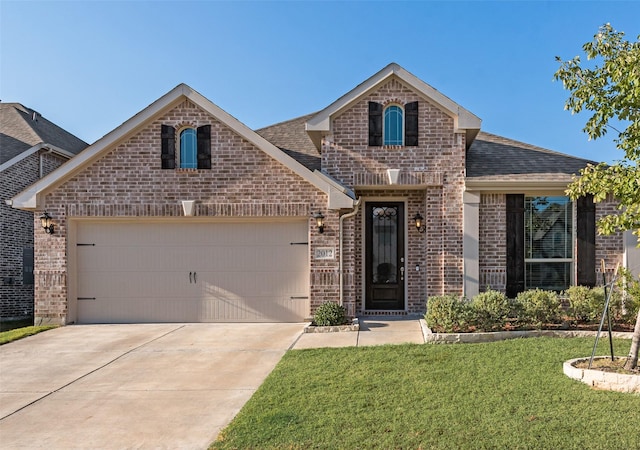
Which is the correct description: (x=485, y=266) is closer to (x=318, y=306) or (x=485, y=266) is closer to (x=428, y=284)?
(x=428, y=284)

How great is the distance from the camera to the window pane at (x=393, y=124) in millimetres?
10875

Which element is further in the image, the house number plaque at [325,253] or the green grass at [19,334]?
the house number plaque at [325,253]

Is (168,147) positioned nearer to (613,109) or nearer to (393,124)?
(393,124)

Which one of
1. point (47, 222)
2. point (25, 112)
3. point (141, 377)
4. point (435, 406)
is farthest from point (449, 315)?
point (25, 112)

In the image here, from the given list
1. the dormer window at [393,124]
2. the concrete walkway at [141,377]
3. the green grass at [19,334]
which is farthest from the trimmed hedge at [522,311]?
the green grass at [19,334]

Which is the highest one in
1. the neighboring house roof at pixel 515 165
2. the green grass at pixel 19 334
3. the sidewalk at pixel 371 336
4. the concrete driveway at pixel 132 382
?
the neighboring house roof at pixel 515 165

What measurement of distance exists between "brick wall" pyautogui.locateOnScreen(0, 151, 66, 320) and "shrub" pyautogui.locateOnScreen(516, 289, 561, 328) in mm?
13378

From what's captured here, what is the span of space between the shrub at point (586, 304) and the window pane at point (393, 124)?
4945 millimetres

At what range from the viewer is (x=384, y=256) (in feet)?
37.4

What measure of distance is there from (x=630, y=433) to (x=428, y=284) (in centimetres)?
651

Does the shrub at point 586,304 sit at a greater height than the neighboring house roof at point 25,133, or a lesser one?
lesser

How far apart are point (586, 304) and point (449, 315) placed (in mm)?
2736

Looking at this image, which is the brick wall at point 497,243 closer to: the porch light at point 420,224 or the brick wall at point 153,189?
the porch light at point 420,224

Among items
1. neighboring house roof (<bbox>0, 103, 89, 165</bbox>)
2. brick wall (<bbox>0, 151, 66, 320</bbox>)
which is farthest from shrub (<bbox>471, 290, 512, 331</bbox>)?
neighboring house roof (<bbox>0, 103, 89, 165</bbox>)
